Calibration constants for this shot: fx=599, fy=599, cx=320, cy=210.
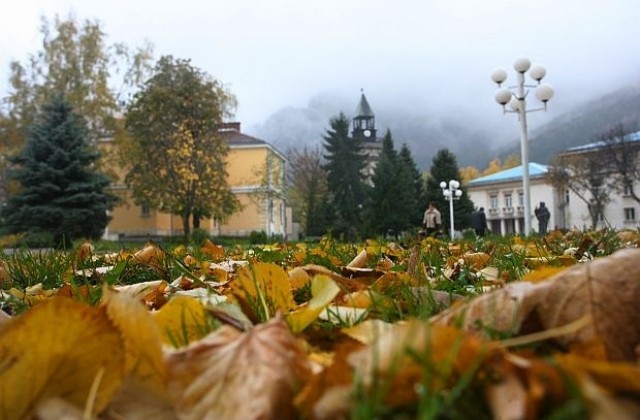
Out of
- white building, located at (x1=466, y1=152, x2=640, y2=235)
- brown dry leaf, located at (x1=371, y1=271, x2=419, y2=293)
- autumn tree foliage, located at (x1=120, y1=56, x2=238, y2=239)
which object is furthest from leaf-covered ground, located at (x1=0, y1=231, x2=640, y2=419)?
white building, located at (x1=466, y1=152, x2=640, y2=235)

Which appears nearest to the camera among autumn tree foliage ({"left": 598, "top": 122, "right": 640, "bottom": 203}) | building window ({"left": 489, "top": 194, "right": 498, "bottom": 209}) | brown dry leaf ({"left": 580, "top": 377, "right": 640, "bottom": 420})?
brown dry leaf ({"left": 580, "top": 377, "right": 640, "bottom": 420})

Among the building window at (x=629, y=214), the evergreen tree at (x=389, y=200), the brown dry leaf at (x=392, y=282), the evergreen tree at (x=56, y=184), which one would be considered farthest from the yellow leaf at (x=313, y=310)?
the building window at (x=629, y=214)

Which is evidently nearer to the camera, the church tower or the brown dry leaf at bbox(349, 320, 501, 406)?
the brown dry leaf at bbox(349, 320, 501, 406)

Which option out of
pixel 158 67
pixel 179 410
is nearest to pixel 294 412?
pixel 179 410

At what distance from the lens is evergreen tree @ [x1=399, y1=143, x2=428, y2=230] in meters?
48.5

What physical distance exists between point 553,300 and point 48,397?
587 mm

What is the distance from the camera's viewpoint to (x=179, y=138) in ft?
97.6

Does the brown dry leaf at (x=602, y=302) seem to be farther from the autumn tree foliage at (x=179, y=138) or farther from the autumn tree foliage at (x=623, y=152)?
the autumn tree foliage at (x=623, y=152)

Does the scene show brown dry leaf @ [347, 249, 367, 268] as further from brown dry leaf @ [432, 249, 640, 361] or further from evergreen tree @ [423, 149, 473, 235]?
evergreen tree @ [423, 149, 473, 235]

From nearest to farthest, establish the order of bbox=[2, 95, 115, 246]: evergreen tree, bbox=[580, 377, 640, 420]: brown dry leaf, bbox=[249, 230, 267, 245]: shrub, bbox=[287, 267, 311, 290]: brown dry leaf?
1. bbox=[580, 377, 640, 420]: brown dry leaf
2. bbox=[287, 267, 311, 290]: brown dry leaf
3. bbox=[249, 230, 267, 245]: shrub
4. bbox=[2, 95, 115, 246]: evergreen tree

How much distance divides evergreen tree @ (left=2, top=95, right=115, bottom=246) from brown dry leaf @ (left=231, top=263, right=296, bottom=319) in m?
25.5

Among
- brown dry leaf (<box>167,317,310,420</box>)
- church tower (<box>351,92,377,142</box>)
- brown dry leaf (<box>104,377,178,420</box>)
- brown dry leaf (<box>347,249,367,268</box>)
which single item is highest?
church tower (<box>351,92,377,142</box>)

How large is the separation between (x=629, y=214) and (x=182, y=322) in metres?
64.3

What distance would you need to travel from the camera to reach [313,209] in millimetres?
51562
